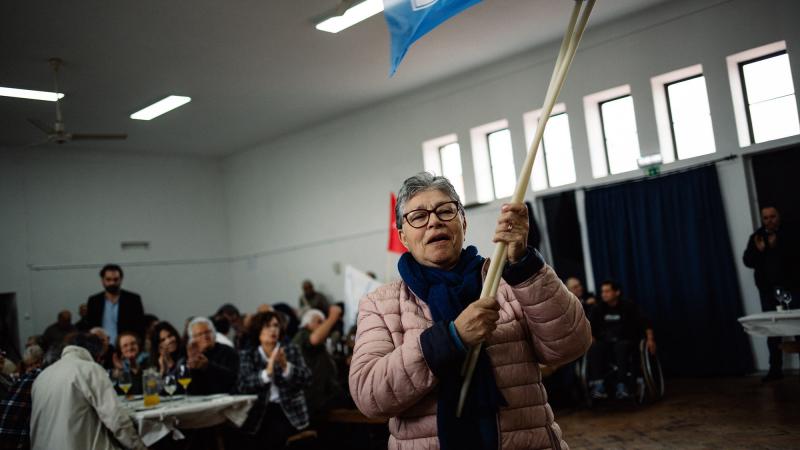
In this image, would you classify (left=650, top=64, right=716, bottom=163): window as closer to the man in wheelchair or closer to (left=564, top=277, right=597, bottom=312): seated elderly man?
(left=564, top=277, right=597, bottom=312): seated elderly man

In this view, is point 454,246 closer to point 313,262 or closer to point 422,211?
point 422,211

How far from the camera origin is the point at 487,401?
1.66 metres

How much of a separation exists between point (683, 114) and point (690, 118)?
11cm

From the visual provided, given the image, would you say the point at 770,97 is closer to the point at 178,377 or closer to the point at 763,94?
the point at 763,94

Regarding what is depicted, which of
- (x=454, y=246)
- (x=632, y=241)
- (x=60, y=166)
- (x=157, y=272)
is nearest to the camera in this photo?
(x=454, y=246)

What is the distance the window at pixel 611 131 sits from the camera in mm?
9523

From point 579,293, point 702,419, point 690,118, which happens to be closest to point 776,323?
point 702,419

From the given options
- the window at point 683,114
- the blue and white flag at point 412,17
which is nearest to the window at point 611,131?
the window at point 683,114

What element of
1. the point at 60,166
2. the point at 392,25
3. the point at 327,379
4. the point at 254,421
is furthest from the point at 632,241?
the point at 60,166

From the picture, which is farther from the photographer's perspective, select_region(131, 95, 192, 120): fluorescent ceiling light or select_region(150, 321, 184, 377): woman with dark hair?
select_region(131, 95, 192, 120): fluorescent ceiling light

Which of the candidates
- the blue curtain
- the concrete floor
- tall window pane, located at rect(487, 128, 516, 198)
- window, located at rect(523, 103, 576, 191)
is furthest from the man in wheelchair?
tall window pane, located at rect(487, 128, 516, 198)

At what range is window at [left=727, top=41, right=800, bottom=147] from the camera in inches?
328

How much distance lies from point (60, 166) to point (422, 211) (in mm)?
12864

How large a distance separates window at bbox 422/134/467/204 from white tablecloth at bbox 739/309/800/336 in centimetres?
608
